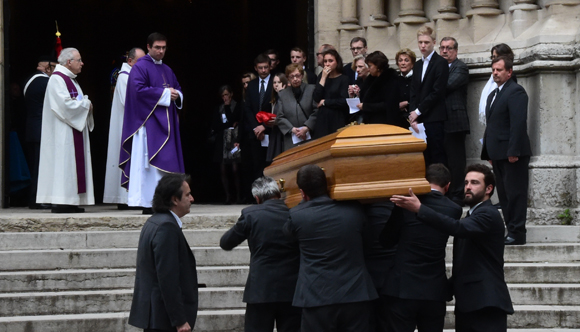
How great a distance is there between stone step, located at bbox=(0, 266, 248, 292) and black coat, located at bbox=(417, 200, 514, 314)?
2.39m

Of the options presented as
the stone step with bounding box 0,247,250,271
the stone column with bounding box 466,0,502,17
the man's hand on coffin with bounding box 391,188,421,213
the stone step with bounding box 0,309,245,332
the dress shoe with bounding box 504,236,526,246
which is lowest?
the stone step with bounding box 0,309,245,332

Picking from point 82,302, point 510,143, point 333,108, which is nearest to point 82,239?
point 82,302

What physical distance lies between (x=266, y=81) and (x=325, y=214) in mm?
4922

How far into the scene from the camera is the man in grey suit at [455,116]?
8.46 meters

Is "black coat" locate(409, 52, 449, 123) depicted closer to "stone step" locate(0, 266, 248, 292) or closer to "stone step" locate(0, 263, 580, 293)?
"stone step" locate(0, 263, 580, 293)

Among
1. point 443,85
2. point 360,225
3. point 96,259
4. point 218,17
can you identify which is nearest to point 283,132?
point 443,85

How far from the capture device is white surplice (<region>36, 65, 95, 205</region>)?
8820 millimetres

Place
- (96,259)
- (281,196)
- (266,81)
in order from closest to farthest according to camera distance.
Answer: (281,196)
(96,259)
(266,81)

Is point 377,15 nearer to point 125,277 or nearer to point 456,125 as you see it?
point 456,125

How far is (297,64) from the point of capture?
8773 millimetres

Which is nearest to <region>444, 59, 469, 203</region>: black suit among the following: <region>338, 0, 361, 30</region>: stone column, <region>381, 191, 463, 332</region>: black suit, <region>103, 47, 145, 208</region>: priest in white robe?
<region>338, 0, 361, 30</region>: stone column

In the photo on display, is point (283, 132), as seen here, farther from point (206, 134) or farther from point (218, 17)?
point (218, 17)

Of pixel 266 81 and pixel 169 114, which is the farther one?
pixel 266 81

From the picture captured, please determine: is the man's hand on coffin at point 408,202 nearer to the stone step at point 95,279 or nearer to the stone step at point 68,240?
the stone step at point 95,279
